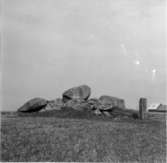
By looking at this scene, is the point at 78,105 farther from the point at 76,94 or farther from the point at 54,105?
the point at 76,94

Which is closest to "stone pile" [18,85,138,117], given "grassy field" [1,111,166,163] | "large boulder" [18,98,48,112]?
"large boulder" [18,98,48,112]

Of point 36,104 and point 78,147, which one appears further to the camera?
point 36,104

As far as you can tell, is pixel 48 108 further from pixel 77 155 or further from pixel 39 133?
pixel 77 155

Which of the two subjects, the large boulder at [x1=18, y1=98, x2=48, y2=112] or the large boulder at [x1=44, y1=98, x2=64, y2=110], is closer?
the large boulder at [x1=18, y1=98, x2=48, y2=112]

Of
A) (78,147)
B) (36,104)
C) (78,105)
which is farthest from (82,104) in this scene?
(78,147)

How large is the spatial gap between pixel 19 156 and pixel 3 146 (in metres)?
0.39

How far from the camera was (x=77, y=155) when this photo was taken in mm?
3291

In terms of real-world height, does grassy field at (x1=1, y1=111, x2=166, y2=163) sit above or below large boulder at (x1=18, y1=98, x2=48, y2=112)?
above

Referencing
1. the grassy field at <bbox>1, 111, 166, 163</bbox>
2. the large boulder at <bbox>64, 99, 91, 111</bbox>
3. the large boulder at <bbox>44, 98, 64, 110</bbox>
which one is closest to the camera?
the grassy field at <bbox>1, 111, 166, 163</bbox>

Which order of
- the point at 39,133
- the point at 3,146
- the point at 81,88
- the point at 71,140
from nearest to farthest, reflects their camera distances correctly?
the point at 3,146, the point at 71,140, the point at 39,133, the point at 81,88

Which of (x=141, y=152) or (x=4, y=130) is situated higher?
(x=4, y=130)

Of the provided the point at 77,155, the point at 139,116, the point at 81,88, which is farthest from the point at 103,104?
A: the point at 77,155

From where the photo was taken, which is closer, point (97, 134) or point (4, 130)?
point (4, 130)

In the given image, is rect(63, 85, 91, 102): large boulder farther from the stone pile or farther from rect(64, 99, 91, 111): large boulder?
rect(64, 99, 91, 111): large boulder
